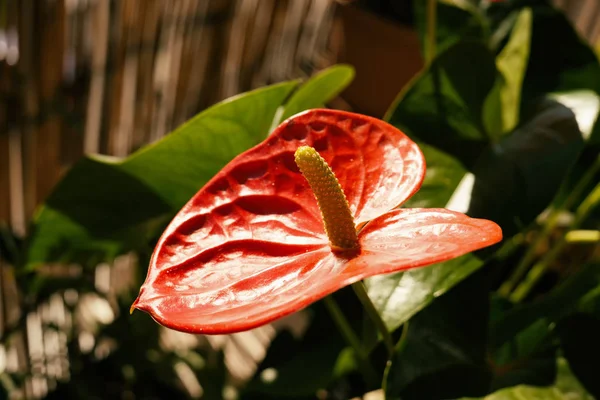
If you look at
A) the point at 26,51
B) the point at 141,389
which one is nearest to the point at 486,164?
the point at 26,51

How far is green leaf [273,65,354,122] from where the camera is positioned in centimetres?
50

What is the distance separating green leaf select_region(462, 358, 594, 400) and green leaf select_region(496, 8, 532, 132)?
218mm

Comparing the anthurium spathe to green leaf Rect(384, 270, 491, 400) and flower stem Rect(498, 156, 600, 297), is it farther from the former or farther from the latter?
flower stem Rect(498, 156, 600, 297)

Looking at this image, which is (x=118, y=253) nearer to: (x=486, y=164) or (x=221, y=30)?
(x=486, y=164)

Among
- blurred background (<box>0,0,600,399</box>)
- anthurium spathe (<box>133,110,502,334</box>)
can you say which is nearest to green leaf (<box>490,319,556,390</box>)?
anthurium spathe (<box>133,110,502,334</box>)

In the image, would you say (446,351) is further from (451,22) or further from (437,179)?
(451,22)

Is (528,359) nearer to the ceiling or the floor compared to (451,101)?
nearer to the floor

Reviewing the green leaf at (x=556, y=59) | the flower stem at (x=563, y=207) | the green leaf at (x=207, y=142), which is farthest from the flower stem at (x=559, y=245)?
the green leaf at (x=207, y=142)

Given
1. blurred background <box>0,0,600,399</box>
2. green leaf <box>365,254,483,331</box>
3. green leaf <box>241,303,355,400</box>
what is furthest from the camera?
blurred background <box>0,0,600,399</box>

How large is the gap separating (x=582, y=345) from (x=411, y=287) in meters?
0.19

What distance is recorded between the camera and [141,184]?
1.82 ft

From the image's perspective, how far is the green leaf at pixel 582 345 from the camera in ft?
1.53

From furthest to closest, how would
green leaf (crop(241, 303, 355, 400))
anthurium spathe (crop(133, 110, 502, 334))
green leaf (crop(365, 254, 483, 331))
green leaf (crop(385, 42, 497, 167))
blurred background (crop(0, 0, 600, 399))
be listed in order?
blurred background (crop(0, 0, 600, 399)) < green leaf (crop(241, 303, 355, 400)) < green leaf (crop(385, 42, 497, 167)) < green leaf (crop(365, 254, 483, 331)) < anthurium spathe (crop(133, 110, 502, 334))

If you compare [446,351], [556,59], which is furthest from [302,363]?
[556,59]
